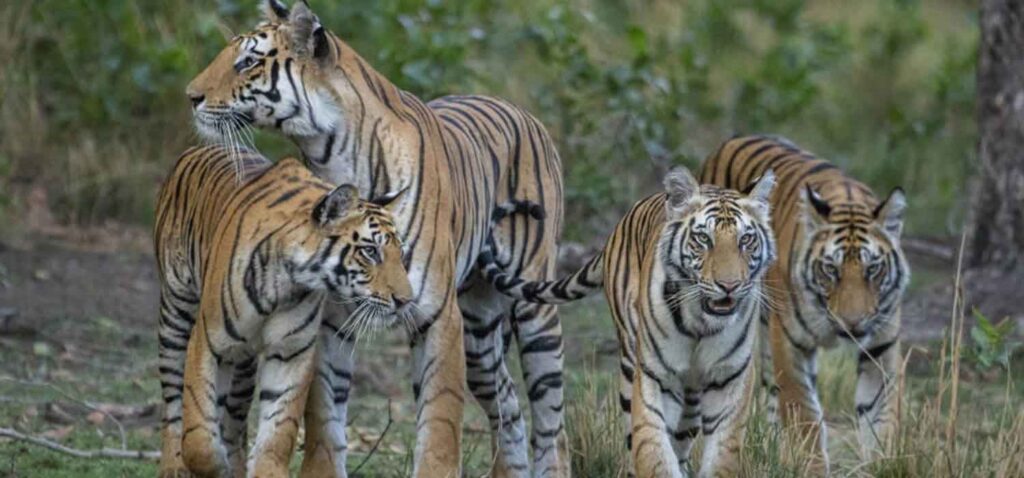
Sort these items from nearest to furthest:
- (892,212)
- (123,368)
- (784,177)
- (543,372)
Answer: (543,372) → (892,212) → (784,177) → (123,368)

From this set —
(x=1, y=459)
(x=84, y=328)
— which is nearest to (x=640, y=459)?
(x=1, y=459)

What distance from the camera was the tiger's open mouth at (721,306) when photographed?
230 inches

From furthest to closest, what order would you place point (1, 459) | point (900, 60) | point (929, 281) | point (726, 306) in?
point (900, 60)
point (929, 281)
point (1, 459)
point (726, 306)

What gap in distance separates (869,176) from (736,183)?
202 inches

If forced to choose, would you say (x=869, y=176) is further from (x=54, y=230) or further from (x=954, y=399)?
(x=954, y=399)

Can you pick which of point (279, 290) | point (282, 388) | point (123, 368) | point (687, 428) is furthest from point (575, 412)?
point (123, 368)

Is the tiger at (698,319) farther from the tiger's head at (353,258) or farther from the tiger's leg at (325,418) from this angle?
the tiger's leg at (325,418)

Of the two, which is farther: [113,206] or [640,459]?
[113,206]

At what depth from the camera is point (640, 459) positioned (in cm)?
589

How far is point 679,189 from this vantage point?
605 centimetres

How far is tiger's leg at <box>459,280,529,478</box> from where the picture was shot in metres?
6.86

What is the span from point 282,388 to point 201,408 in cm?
25

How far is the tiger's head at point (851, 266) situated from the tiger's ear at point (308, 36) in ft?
7.73

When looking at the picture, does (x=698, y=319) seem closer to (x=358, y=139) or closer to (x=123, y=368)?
(x=358, y=139)
